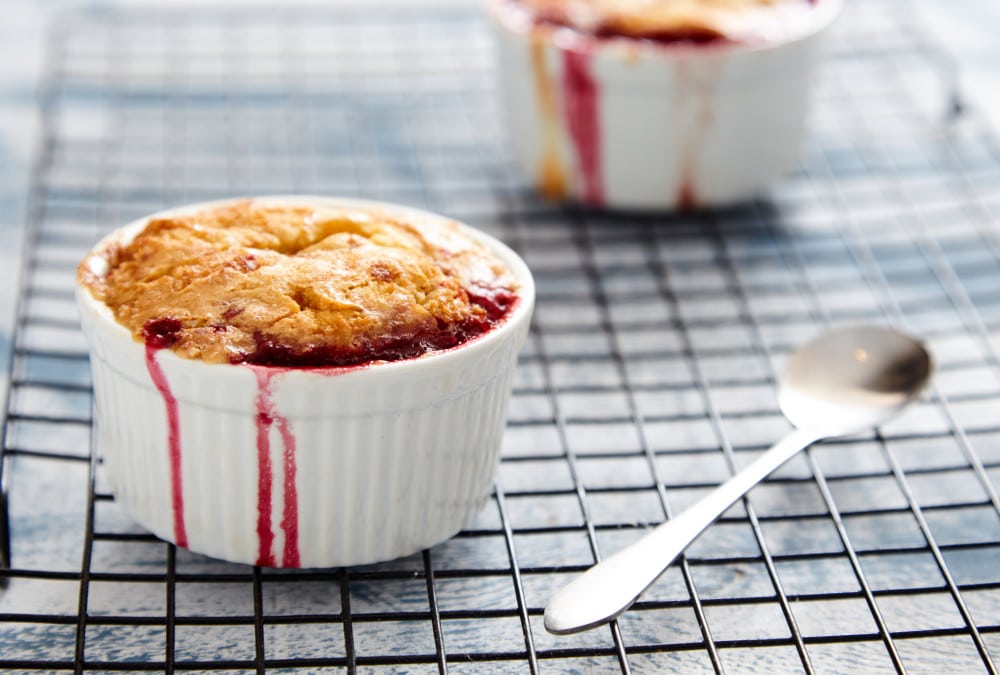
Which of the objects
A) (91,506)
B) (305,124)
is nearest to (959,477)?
(91,506)

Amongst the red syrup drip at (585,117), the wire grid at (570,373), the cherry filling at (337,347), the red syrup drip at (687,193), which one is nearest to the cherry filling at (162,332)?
the cherry filling at (337,347)

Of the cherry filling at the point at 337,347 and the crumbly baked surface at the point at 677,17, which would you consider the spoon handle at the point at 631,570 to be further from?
the crumbly baked surface at the point at 677,17

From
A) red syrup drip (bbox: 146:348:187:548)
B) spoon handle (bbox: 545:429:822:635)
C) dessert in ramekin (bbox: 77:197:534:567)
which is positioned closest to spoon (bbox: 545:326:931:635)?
spoon handle (bbox: 545:429:822:635)

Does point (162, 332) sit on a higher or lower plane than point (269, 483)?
higher

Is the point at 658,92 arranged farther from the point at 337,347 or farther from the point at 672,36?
the point at 337,347

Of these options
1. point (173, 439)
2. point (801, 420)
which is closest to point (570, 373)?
point (801, 420)

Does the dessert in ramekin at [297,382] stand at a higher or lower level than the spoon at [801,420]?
higher

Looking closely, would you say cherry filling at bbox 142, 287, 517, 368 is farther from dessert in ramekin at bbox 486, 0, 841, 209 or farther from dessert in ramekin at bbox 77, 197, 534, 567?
dessert in ramekin at bbox 486, 0, 841, 209
